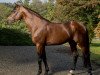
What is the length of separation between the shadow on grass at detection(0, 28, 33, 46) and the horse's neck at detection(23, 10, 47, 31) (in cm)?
985

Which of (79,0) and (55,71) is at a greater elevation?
(79,0)

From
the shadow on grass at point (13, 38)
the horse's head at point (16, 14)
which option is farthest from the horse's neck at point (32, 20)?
the shadow on grass at point (13, 38)

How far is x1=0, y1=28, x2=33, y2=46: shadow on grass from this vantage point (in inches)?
772

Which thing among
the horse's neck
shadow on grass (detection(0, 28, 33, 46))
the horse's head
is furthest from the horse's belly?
shadow on grass (detection(0, 28, 33, 46))

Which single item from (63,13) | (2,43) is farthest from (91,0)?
(2,43)

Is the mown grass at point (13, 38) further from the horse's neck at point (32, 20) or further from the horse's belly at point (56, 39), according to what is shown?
the horse's belly at point (56, 39)

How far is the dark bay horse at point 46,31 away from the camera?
913 centimetres

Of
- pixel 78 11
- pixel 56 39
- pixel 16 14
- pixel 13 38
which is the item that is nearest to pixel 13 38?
pixel 13 38

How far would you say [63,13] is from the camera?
23.7 metres

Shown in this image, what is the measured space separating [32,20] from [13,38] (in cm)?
1171

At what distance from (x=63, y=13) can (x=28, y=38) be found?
3.52 metres

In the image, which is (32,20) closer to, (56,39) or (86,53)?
(56,39)

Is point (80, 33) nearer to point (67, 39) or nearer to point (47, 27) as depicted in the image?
point (67, 39)

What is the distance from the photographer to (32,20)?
9328 millimetres
